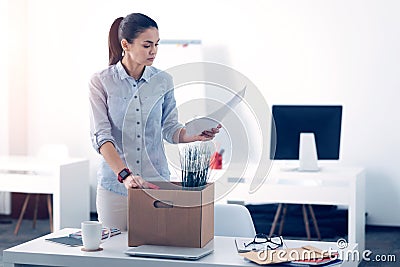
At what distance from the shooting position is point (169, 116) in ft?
8.70

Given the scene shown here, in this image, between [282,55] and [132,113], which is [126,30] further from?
[282,55]

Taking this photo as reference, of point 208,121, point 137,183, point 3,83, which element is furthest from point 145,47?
point 3,83

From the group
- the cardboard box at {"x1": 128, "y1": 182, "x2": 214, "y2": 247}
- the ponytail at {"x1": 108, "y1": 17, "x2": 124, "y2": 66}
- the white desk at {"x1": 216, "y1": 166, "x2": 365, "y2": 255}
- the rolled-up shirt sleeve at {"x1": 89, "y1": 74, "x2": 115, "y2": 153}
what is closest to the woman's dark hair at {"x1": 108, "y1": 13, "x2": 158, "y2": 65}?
the ponytail at {"x1": 108, "y1": 17, "x2": 124, "y2": 66}

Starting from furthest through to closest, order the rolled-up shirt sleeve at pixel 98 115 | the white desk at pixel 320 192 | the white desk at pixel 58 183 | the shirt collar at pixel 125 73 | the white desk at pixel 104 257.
Answer: the white desk at pixel 58 183, the white desk at pixel 320 192, the shirt collar at pixel 125 73, the rolled-up shirt sleeve at pixel 98 115, the white desk at pixel 104 257

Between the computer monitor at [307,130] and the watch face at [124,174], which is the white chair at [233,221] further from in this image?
the computer monitor at [307,130]

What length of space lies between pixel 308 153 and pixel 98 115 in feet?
7.49

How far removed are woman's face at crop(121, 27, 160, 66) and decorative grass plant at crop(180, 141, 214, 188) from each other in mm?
488

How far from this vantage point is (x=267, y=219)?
228 inches

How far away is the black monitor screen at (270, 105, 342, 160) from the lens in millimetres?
4590

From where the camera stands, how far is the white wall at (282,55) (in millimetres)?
5812

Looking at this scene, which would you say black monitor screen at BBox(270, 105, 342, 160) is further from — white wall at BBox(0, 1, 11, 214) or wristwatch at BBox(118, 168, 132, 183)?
white wall at BBox(0, 1, 11, 214)

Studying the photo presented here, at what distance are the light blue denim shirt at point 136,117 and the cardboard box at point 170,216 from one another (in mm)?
392

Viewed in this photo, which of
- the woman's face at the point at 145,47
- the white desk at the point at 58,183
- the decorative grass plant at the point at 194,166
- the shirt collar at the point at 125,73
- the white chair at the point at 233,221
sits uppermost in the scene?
the woman's face at the point at 145,47

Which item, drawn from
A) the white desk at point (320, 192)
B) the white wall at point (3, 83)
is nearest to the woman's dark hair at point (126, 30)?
the white desk at point (320, 192)
